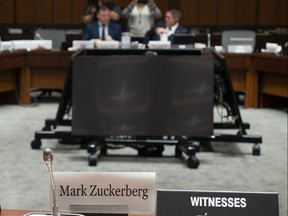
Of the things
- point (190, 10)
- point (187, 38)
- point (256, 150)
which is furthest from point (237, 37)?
point (256, 150)

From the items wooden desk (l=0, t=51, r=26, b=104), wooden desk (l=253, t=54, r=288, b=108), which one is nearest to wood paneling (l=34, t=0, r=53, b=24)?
wooden desk (l=0, t=51, r=26, b=104)

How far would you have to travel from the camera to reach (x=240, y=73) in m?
6.22

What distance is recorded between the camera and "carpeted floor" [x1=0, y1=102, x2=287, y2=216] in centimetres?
332

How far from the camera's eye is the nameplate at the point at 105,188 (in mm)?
1296

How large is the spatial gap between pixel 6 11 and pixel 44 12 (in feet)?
0.29

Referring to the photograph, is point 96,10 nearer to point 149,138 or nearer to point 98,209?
point 98,209

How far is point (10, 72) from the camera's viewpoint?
5992 mm

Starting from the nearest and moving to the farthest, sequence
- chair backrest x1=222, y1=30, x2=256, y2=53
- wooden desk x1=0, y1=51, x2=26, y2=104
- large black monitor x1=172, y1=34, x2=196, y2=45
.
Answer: chair backrest x1=222, y1=30, x2=256, y2=53 → large black monitor x1=172, y1=34, x2=196, y2=45 → wooden desk x1=0, y1=51, x2=26, y2=104

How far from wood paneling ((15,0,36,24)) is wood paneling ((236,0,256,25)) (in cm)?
48

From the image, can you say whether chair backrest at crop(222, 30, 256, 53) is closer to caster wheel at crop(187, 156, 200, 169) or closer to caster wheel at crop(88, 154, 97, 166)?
caster wheel at crop(187, 156, 200, 169)

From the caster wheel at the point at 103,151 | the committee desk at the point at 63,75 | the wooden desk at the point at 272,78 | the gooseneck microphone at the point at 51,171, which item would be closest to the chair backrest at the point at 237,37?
the gooseneck microphone at the point at 51,171

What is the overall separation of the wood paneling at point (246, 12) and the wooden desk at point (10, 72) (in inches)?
171

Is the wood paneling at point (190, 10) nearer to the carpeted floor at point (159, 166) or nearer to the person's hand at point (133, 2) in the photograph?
the person's hand at point (133, 2)

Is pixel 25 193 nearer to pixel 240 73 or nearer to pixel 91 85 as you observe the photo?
pixel 91 85
